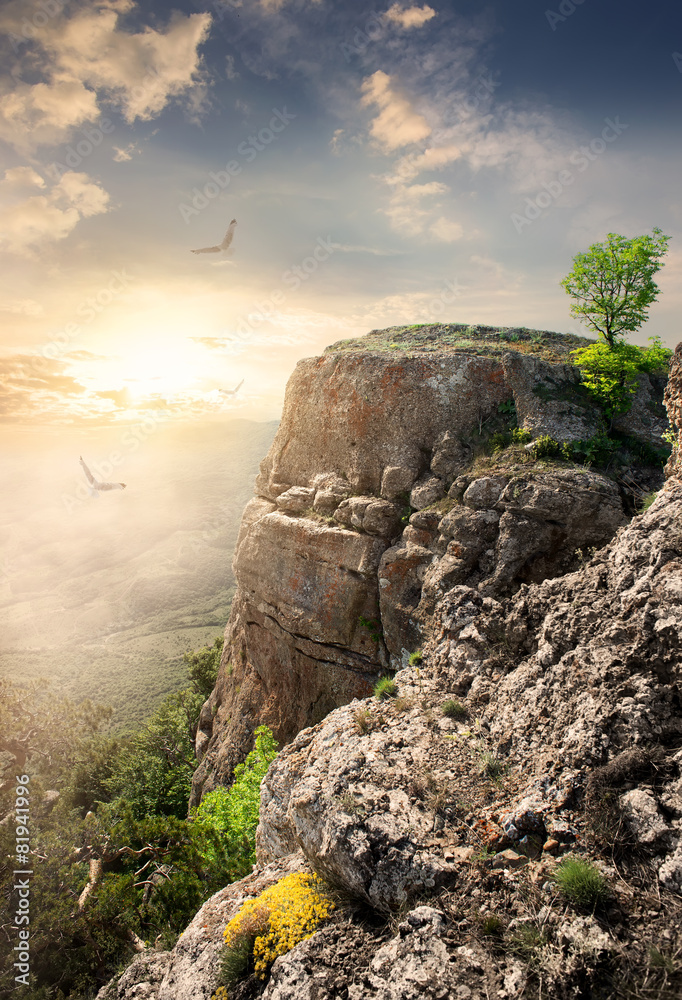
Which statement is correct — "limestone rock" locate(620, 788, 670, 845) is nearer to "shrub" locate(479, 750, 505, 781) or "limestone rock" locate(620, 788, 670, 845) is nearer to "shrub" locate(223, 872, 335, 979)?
"shrub" locate(479, 750, 505, 781)

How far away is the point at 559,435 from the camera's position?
14383mm

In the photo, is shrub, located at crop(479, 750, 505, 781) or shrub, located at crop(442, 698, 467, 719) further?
shrub, located at crop(442, 698, 467, 719)

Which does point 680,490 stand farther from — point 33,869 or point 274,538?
point 33,869

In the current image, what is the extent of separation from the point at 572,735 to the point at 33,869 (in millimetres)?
25645

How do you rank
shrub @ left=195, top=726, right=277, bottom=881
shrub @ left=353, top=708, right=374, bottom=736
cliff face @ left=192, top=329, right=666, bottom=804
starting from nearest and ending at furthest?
shrub @ left=353, top=708, right=374, bottom=736, cliff face @ left=192, top=329, right=666, bottom=804, shrub @ left=195, top=726, right=277, bottom=881

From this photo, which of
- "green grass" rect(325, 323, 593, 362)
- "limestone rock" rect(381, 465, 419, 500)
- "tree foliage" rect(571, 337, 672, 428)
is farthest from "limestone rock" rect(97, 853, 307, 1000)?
"green grass" rect(325, 323, 593, 362)

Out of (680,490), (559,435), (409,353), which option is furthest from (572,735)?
(409,353)

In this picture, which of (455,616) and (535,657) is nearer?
(535,657)

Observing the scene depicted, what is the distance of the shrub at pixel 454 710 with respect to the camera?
9.70 metres

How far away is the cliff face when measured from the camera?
1268 centimetres

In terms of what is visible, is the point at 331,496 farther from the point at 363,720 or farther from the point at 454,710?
the point at 454,710

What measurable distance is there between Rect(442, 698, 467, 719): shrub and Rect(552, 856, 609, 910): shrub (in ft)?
14.1

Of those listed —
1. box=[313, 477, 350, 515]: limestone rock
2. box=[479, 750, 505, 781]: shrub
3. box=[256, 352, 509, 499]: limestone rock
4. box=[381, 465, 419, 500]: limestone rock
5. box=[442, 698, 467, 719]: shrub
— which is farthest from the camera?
box=[313, 477, 350, 515]: limestone rock

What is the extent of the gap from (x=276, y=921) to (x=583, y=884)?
4.88 m
